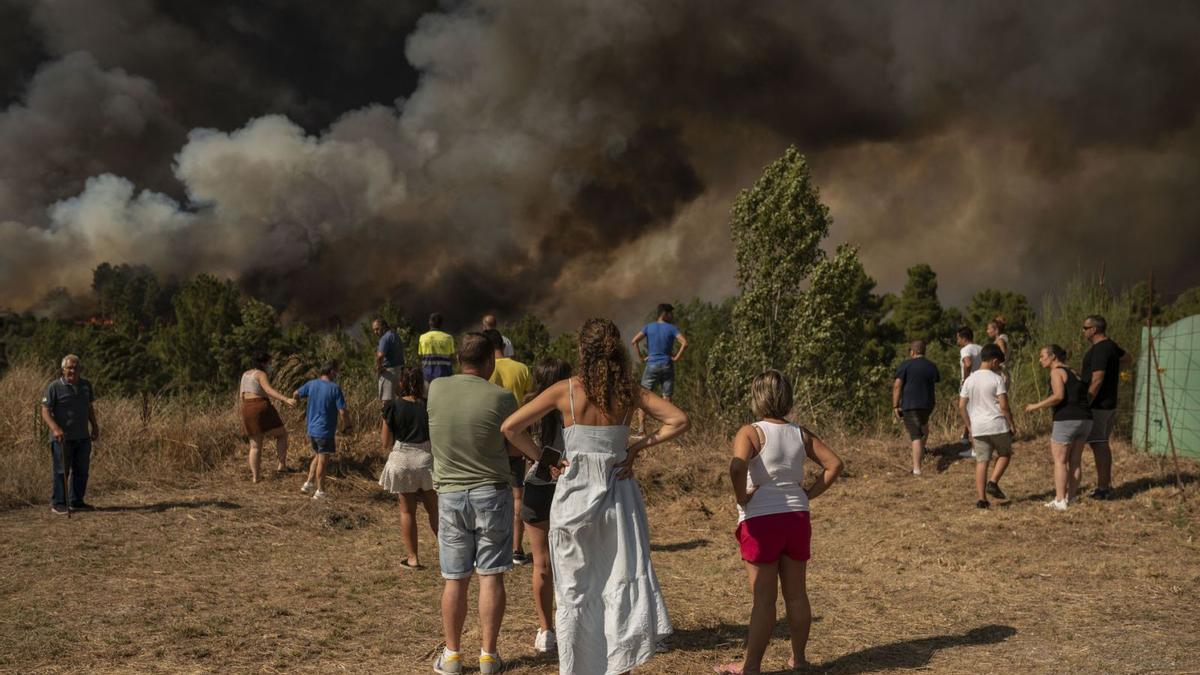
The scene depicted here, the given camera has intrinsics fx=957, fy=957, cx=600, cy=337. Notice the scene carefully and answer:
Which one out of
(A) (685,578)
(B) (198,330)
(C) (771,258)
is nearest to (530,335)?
(B) (198,330)

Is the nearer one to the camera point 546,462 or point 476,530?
point 476,530

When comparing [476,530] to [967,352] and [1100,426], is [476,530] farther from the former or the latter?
[967,352]

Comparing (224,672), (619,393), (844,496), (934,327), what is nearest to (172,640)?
(224,672)

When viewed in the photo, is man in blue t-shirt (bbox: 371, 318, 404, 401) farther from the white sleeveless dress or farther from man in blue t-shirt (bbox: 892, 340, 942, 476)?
the white sleeveless dress

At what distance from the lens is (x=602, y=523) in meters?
4.33

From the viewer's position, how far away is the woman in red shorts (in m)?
4.78

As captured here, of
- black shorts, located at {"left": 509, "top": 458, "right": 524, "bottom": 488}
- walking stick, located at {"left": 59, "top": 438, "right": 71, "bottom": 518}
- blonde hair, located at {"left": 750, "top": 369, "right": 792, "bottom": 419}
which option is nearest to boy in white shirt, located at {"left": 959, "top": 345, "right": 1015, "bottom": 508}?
black shorts, located at {"left": 509, "top": 458, "right": 524, "bottom": 488}

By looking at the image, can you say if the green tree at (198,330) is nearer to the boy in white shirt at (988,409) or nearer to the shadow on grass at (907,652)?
the boy in white shirt at (988,409)

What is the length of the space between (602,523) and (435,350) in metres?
7.25

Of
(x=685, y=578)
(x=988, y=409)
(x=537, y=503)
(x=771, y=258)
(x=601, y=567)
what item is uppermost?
(x=771, y=258)

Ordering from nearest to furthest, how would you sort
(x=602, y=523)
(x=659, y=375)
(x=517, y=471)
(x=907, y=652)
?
(x=602, y=523)
(x=907, y=652)
(x=517, y=471)
(x=659, y=375)

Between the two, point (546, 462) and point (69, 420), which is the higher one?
point (69, 420)

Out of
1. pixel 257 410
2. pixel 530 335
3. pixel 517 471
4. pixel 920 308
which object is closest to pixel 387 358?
pixel 257 410

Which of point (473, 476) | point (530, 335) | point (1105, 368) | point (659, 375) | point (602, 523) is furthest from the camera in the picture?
point (530, 335)
